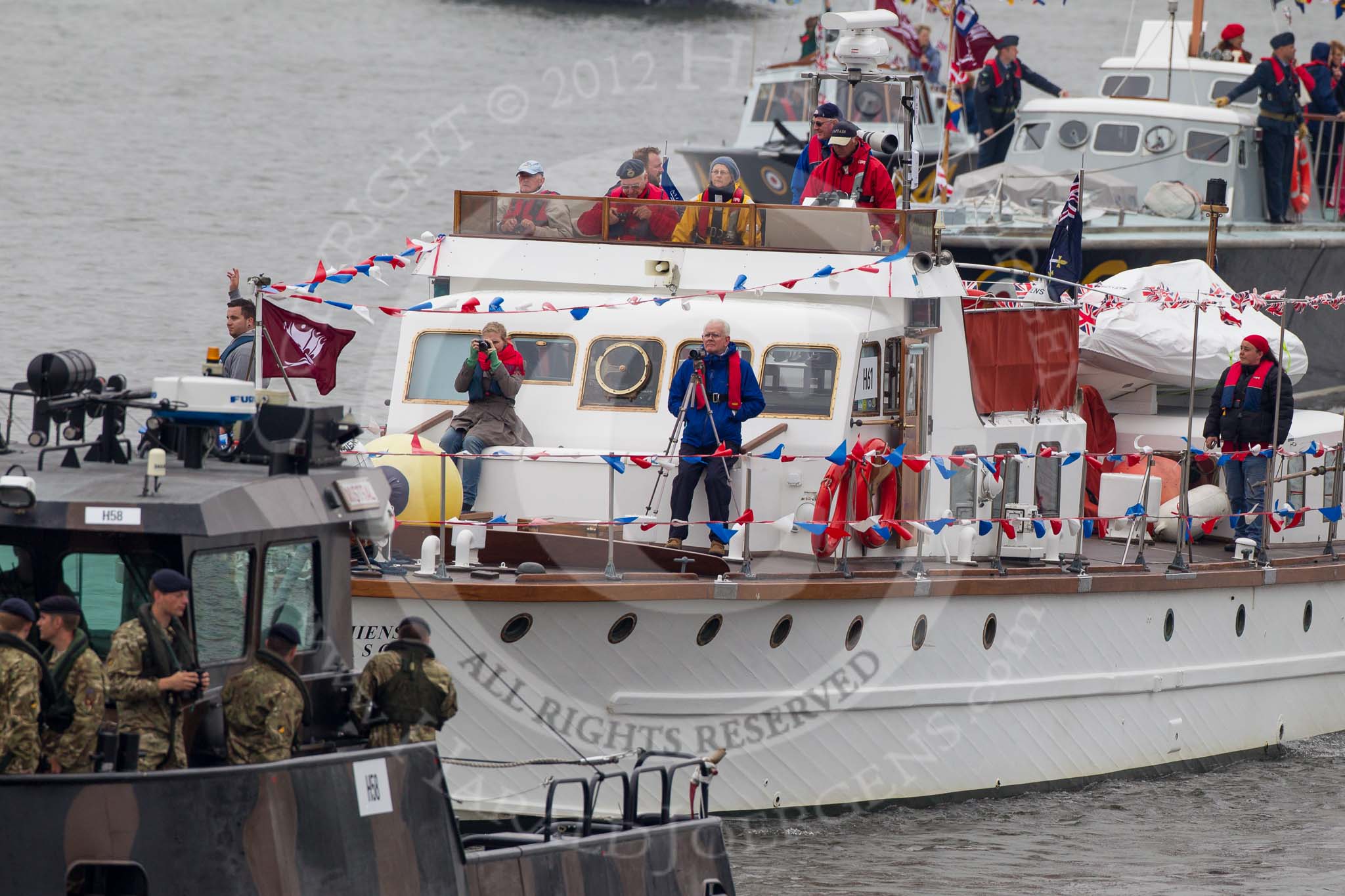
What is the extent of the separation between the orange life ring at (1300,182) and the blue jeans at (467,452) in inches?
647

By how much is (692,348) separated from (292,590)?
6306mm

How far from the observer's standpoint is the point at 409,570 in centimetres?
1307

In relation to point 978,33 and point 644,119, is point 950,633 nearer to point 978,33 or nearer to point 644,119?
point 978,33

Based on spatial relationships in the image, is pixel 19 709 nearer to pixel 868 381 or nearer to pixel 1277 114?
pixel 868 381

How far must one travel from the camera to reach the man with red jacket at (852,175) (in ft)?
51.1

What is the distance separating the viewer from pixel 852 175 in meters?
15.8

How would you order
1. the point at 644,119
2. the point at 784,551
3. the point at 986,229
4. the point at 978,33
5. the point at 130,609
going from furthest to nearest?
the point at 644,119 < the point at 978,33 < the point at 986,229 < the point at 784,551 < the point at 130,609

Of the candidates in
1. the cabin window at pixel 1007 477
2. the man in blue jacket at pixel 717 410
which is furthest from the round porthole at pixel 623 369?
the cabin window at pixel 1007 477

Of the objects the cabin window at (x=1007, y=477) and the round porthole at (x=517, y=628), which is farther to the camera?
the cabin window at (x=1007, y=477)

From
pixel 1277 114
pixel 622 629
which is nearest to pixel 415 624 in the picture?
pixel 622 629

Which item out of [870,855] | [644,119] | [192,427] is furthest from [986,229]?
[644,119]

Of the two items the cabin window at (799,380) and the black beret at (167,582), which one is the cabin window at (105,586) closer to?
the black beret at (167,582)

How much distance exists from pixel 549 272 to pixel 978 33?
17.7 metres

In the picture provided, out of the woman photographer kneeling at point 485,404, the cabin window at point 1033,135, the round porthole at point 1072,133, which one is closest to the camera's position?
the woman photographer kneeling at point 485,404
